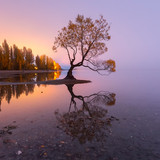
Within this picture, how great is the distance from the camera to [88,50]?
2750 centimetres

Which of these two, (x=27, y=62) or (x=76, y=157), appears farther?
(x=27, y=62)

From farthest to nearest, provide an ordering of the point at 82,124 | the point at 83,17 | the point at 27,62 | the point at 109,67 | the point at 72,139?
the point at 27,62 → the point at 109,67 → the point at 83,17 → the point at 82,124 → the point at 72,139

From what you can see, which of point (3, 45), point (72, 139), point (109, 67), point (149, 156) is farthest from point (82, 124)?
point (3, 45)

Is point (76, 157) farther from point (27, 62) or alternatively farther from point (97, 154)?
point (27, 62)

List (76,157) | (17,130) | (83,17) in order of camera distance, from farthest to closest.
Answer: (83,17), (17,130), (76,157)

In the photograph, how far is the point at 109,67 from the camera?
27.1 meters

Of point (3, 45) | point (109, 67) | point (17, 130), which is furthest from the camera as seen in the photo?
point (3, 45)

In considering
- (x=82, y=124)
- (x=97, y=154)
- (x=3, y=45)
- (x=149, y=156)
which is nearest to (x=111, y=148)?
(x=97, y=154)

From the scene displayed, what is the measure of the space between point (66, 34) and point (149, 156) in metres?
27.0

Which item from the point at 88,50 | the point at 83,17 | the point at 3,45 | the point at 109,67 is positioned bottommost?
the point at 109,67

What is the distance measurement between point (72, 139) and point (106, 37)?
995 inches

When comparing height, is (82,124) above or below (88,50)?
below

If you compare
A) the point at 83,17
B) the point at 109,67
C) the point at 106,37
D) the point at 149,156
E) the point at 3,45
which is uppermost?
the point at 3,45

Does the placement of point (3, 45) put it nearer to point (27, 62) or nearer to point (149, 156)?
point (27, 62)
